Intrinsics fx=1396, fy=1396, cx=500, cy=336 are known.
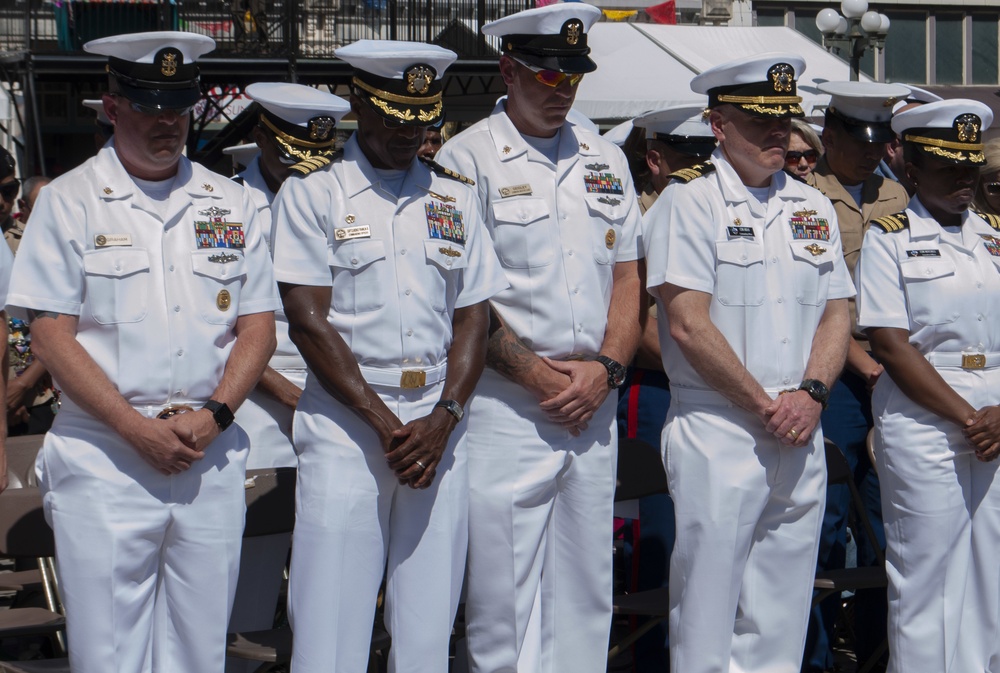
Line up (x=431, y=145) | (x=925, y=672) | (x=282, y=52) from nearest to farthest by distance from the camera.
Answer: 1. (x=925, y=672)
2. (x=431, y=145)
3. (x=282, y=52)

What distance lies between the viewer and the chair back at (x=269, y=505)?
4848 mm

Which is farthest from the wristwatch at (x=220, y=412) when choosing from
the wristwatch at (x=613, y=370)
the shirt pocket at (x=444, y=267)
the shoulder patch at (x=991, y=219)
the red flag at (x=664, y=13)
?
the red flag at (x=664, y=13)

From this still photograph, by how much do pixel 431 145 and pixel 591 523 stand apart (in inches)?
126

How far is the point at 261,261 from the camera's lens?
418cm

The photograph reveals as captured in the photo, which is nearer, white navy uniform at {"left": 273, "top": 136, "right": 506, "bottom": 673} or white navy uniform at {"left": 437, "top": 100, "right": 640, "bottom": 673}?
white navy uniform at {"left": 273, "top": 136, "right": 506, "bottom": 673}

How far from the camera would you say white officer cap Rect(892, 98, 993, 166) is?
504 centimetres

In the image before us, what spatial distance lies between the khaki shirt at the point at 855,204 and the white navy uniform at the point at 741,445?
Answer: 1249 mm

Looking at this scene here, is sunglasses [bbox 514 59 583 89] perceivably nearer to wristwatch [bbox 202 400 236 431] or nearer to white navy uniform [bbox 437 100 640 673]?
white navy uniform [bbox 437 100 640 673]

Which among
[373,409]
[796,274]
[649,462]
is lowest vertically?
[649,462]

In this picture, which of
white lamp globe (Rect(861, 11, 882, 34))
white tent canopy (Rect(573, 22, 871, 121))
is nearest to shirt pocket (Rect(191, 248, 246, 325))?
white tent canopy (Rect(573, 22, 871, 121))

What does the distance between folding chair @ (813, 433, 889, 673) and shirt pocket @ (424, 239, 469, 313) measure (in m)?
1.85

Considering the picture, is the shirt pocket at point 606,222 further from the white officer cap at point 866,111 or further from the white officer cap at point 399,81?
the white officer cap at point 866,111

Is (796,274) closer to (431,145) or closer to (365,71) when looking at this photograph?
(365,71)

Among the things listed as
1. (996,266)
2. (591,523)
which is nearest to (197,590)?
(591,523)
